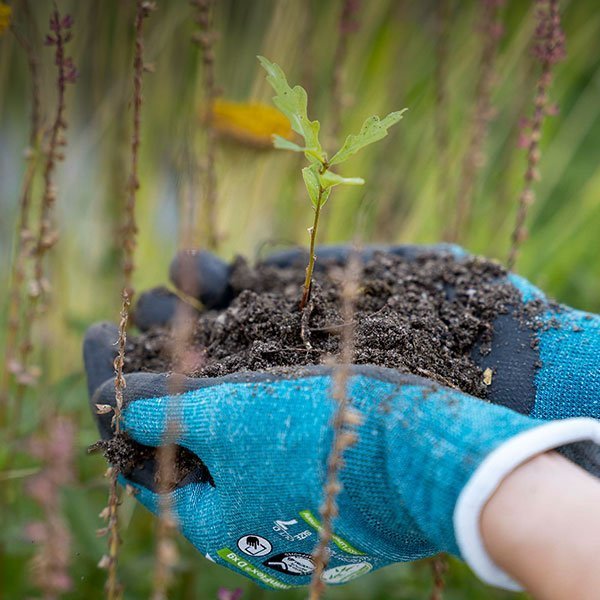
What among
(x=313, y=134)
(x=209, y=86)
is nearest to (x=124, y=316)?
(x=313, y=134)

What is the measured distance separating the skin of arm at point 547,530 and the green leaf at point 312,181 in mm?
414

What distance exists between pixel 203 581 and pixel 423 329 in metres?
0.87

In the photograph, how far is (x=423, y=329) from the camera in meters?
1.07

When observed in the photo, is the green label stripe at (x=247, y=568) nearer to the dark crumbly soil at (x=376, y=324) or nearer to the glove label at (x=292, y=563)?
the glove label at (x=292, y=563)

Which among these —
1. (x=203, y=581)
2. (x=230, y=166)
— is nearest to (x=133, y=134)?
(x=230, y=166)

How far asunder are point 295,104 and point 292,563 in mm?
639

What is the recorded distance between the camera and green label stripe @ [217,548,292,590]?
3.32 ft

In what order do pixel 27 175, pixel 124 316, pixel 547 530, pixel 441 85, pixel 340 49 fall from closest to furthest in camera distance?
pixel 547 530 < pixel 124 316 < pixel 27 175 < pixel 340 49 < pixel 441 85

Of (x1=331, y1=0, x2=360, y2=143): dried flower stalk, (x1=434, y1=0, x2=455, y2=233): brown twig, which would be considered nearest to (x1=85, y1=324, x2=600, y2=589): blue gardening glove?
(x1=331, y1=0, x2=360, y2=143): dried flower stalk

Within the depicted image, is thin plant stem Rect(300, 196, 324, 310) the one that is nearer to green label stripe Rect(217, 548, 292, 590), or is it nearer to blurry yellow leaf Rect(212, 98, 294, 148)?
green label stripe Rect(217, 548, 292, 590)

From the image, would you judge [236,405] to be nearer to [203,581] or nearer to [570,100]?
[203,581]

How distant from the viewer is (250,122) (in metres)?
1.76

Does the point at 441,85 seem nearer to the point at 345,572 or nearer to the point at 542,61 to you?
the point at 542,61

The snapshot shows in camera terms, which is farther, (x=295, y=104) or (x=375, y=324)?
(x=375, y=324)
